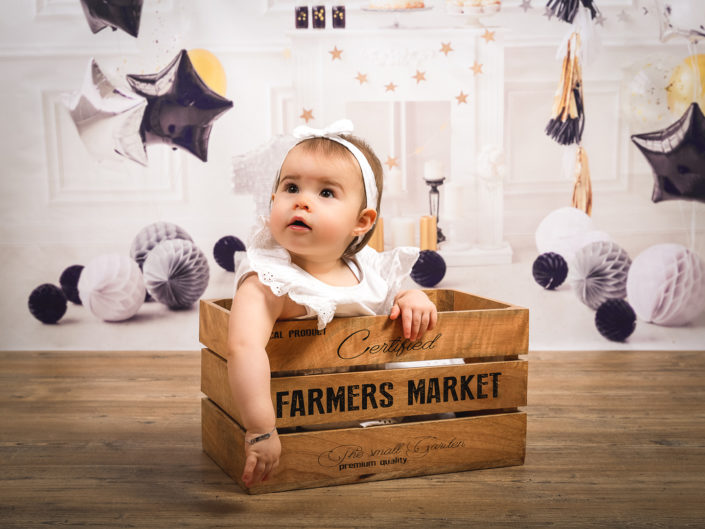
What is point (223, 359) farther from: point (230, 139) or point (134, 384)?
point (230, 139)

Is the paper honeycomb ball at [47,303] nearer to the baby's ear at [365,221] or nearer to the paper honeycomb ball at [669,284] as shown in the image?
the baby's ear at [365,221]

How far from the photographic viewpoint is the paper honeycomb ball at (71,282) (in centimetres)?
252

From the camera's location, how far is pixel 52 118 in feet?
8.12

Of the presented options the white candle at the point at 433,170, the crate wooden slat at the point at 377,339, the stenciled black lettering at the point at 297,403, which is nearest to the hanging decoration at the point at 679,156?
the white candle at the point at 433,170

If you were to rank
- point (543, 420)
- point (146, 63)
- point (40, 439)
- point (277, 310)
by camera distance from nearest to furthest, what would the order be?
1. point (277, 310)
2. point (40, 439)
3. point (543, 420)
4. point (146, 63)

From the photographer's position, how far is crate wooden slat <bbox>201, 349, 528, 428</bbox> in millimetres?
1207

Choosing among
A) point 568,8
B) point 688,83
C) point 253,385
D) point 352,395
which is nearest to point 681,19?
point 688,83

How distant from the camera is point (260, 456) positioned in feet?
3.59

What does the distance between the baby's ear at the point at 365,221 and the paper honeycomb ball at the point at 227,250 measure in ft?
4.17

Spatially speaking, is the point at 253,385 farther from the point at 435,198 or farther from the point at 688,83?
the point at 688,83

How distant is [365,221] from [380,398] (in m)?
0.31

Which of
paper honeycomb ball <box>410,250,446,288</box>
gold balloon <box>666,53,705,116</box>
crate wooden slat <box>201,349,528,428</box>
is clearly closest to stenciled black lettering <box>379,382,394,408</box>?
crate wooden slat <box>201,349,528,428</box>

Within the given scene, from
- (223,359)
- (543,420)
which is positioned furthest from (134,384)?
(543,420)

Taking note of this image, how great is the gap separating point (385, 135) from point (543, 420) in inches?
47.8
